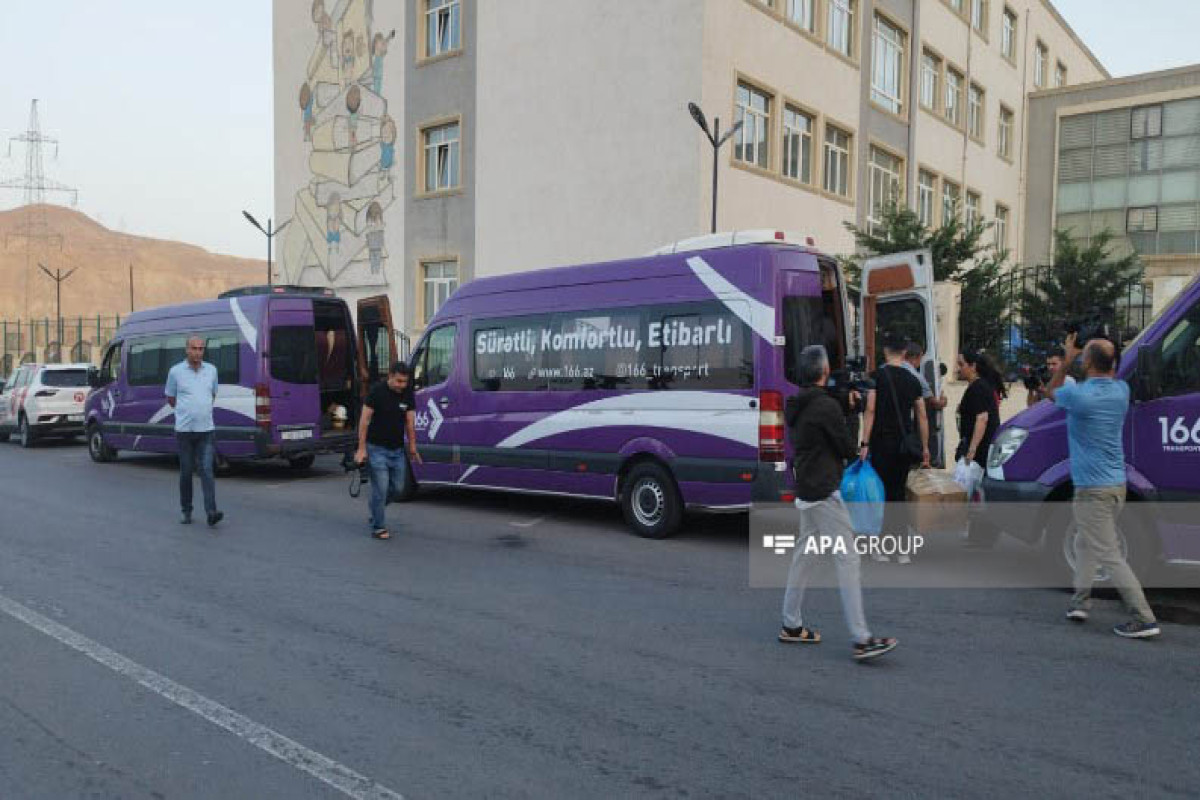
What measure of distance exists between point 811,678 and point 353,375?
11973 millimetres

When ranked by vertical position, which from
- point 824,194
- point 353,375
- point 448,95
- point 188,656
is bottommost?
point 188,656

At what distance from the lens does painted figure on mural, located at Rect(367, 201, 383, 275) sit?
29.1 metres

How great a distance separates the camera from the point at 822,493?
5.51 metres

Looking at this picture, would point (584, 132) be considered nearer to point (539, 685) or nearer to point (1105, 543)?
point (1105, 543)

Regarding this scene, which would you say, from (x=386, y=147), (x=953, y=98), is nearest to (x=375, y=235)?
(x=386, y=147)

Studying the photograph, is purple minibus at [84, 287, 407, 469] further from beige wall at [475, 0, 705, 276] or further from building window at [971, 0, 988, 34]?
building window at [971, 0, 988, 34]

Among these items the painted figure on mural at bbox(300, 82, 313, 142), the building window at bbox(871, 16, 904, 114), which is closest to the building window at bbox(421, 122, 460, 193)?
the painted figure on mural at bbox(300, 82, 313, 142)

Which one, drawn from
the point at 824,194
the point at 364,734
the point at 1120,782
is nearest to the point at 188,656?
the point at 364,734

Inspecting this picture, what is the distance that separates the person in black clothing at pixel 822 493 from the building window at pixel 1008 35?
37384 mm

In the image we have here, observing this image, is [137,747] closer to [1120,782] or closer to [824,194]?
[1120,782]

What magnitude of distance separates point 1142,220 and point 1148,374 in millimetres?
34927

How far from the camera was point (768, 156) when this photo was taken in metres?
22.9

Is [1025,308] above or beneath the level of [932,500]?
above

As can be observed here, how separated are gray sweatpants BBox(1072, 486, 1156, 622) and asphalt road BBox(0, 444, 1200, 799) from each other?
11.8 inches
